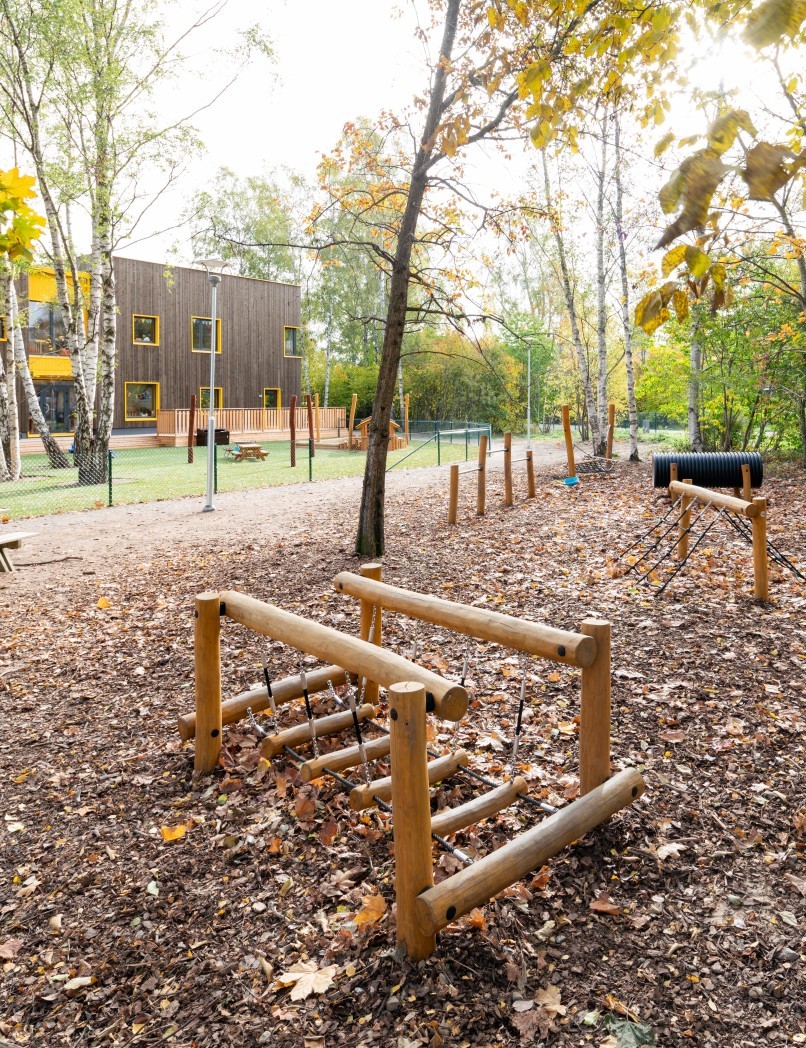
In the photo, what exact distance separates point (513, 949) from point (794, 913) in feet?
3.67

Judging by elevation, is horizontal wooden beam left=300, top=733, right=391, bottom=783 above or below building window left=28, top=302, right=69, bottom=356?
below

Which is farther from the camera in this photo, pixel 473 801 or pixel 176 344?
pixel 176 344

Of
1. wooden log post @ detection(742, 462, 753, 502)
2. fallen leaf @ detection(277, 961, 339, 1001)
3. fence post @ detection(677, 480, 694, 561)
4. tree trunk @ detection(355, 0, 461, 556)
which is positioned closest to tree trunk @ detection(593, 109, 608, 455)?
wooden log post @ detection(742, 462, 753, 502)

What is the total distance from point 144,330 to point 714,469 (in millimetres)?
27542

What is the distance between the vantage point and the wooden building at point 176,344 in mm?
29438

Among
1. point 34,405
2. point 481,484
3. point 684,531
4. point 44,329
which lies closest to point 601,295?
point 481,484

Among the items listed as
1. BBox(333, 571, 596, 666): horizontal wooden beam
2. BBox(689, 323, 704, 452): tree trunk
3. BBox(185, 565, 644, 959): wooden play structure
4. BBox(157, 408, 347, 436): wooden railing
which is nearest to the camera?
BBox(185, 565, 644, 959): wooden play structure

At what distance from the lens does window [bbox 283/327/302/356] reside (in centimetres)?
3791

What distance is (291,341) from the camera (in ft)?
126

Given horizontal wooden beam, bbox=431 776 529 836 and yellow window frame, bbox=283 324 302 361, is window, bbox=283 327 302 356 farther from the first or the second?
horizontal wooden beam, bbox=431 776 529 836

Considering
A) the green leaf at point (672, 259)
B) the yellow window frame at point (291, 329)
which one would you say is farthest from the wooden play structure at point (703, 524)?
the yellow window frame at point (291, 329)

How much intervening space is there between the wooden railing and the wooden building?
1574mm

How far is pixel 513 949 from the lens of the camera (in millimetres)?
2818

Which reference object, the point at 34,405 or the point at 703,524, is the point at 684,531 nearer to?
the point at 703,524
